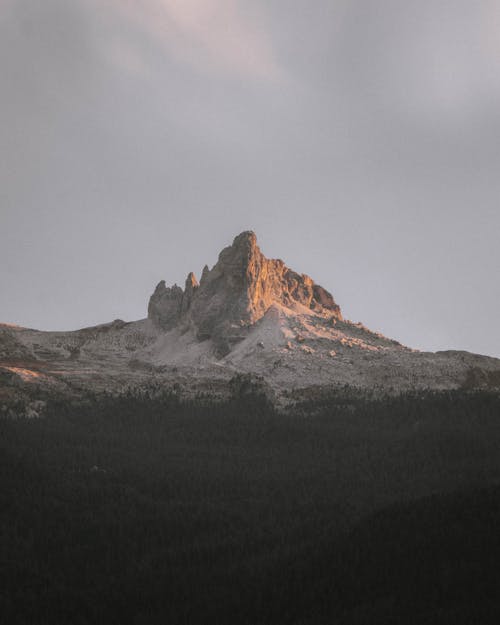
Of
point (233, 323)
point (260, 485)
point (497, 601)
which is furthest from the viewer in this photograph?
point (233, 323)

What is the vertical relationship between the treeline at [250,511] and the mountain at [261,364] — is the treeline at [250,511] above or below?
below

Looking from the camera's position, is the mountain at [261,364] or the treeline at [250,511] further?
the mountain at [261,364]

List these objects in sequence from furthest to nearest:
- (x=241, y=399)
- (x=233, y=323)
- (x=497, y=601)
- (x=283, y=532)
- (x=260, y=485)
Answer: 1. (x=233, y=323)
2. (x=241, y=399)
3. (x=260, y=485)
4. (x=283, y=532)
5. (x=497, y=601)

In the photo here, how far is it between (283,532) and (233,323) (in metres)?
113

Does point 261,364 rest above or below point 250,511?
above

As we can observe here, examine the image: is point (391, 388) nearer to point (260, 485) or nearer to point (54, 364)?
Result: point (260, 485)

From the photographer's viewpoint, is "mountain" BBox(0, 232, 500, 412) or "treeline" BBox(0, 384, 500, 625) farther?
"mountain" BBox(0, 232, 500, 412)

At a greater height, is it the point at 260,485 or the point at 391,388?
the point at 391,388

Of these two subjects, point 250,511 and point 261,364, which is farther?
point 261,364

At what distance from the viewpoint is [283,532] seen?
274 ft

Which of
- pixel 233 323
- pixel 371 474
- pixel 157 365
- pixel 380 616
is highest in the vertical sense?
pixel 233 323

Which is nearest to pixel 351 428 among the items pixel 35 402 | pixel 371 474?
pixel 371 474

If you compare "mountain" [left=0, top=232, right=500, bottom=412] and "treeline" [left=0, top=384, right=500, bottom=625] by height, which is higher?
"mountain" [left=0, top=232, right=500, bottom=412]

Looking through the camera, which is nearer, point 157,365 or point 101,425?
point 101,425
